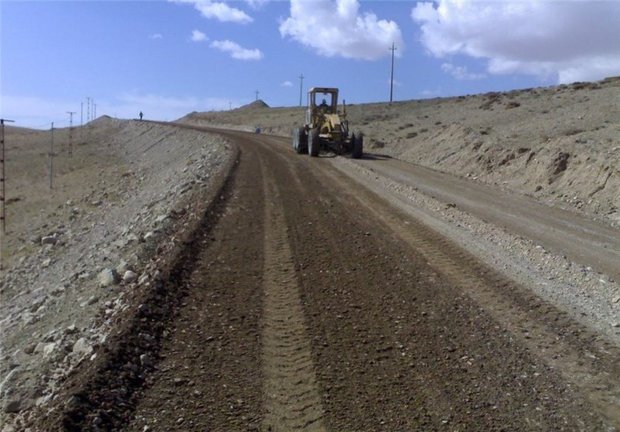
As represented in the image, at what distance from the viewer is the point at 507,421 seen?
5.02 meters

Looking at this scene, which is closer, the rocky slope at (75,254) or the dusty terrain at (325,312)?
the dusty terrain at (325,312)

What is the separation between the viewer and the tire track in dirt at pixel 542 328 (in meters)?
5.76

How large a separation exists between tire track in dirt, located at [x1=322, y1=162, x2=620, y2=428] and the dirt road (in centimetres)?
2

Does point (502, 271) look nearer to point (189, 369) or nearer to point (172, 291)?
point (172, 291)

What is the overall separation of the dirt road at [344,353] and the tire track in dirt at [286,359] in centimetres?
2

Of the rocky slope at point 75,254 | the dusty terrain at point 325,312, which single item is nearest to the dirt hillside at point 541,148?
the dusty terrain at point 325,312

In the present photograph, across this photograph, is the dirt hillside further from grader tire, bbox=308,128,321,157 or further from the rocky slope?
the rocky slope

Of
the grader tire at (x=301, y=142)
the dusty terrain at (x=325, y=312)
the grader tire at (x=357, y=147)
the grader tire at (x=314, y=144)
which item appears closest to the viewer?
the dusty terrain at (x=325, y=312)

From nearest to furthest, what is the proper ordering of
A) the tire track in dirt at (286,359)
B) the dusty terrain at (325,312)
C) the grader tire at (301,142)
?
the tire track in dirt at (286,359), the dusty terrain at (325,312), the grader tire at (301,142)

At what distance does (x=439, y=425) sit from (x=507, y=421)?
0.57 meters

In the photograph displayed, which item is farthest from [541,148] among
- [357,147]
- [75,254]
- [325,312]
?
[325,312]

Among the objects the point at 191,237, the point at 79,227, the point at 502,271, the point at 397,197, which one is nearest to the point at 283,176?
the point at 397,197

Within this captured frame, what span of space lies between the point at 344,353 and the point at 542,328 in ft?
8.05

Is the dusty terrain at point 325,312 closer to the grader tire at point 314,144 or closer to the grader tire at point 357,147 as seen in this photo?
the grader tire at point 357,147
